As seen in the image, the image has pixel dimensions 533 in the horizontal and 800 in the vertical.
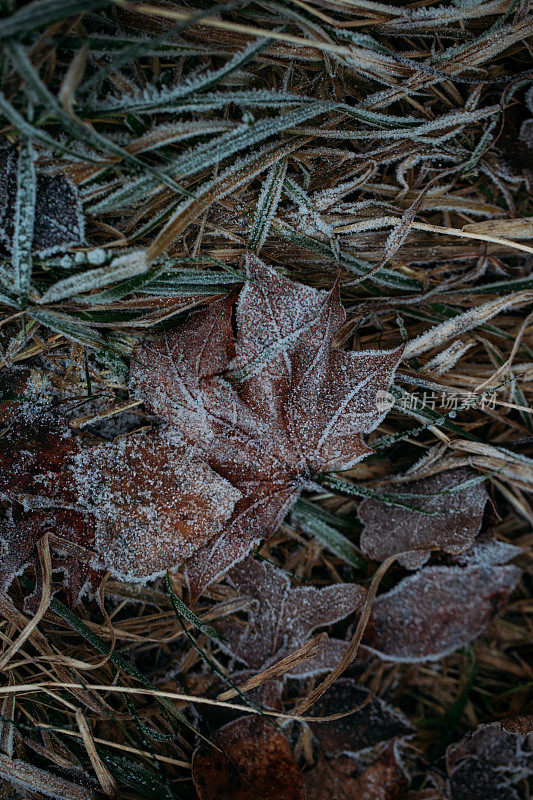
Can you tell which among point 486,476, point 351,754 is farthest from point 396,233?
point 351,754

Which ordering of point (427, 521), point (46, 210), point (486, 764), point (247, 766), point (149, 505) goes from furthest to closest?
point (486, 764)
point (427, 521)
point (247, 766)
point (149, 505)
point (46, 210)

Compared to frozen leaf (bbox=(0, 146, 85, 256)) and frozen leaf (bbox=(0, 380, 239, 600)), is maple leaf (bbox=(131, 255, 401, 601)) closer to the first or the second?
frozen leaf (bbox=(0, 380, 239, 600))

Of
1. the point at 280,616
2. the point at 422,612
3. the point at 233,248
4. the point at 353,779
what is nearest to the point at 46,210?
the point at 233,248

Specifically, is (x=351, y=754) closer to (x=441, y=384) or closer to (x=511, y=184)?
(x=441, y=384)

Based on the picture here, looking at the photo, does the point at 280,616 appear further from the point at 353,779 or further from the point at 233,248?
the point at 233,248

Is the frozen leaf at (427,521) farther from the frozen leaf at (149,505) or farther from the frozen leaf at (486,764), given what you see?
the frozen leaf at (486,764)

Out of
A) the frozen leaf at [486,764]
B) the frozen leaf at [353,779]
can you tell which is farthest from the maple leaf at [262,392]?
the frozen leaf at [486,764]
